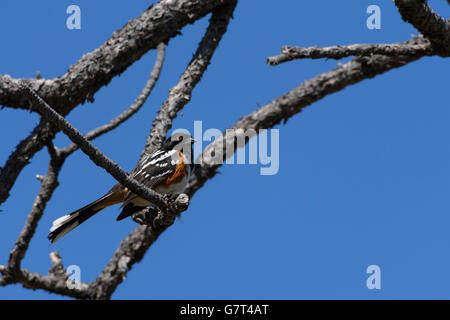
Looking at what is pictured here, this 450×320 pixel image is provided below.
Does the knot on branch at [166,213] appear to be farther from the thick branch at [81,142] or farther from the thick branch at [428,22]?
the thick branch at [428,22]

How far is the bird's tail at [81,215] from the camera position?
19.1 ft

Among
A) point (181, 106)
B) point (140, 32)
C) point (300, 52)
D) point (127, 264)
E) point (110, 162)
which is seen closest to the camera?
point (110, 162)

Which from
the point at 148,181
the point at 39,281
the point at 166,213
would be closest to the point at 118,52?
the point at 148,181

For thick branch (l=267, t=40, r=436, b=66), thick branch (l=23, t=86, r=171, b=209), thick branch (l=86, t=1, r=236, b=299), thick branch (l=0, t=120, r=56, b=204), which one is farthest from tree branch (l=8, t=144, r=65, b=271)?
thick branch (l=267, t=40, r=436, b=66)

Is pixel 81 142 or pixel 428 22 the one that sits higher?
pixel 428 22

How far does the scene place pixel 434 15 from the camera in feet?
17.0

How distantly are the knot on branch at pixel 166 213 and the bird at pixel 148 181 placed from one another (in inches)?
5.7

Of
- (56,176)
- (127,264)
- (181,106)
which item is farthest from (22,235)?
(181,106)

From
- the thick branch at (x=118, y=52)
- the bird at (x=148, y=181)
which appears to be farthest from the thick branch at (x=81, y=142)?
the thick branch at (x=118, y=52)

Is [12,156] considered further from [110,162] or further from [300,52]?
[300,52]

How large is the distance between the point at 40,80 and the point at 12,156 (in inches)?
41.4

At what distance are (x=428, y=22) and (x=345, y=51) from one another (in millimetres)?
841

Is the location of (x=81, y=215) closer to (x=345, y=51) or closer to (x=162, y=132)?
(x=162, y=132)

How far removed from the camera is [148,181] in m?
6.08
